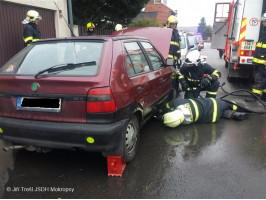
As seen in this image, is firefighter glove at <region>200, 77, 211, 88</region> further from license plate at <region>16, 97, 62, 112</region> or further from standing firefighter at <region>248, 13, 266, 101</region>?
license plate at <region>16, 97, 62, 112</region>

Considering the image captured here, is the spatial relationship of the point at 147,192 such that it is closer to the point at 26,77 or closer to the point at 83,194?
the point at 83,194

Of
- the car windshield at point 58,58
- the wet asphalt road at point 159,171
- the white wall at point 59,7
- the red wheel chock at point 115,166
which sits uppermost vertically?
the white wall at point 59,7

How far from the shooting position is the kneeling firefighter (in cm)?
434

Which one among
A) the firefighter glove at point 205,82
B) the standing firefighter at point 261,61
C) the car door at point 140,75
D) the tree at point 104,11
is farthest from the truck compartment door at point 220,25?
the car door at point 140,75

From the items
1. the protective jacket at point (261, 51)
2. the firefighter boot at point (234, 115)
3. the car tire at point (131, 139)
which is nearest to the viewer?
the car tire at point (131, 139)

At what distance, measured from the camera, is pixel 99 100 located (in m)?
2.57

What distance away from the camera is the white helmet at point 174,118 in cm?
428

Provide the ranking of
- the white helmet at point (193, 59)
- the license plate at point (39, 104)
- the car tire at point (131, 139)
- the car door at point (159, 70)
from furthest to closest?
the white helmet at point (193, 59) → the car door at point (159, 70) → the car tire at point (131, 139) → the license plate at point (39, 104)

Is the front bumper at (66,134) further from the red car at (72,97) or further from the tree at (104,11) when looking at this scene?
the tree at (104,11)

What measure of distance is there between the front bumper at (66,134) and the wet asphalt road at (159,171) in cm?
46

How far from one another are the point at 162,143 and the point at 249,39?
460 centimetres

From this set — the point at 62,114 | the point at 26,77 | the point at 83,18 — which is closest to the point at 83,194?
the point at 62,114

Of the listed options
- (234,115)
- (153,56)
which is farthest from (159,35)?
(234,115)

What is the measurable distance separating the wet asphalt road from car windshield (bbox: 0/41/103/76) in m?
1.22
